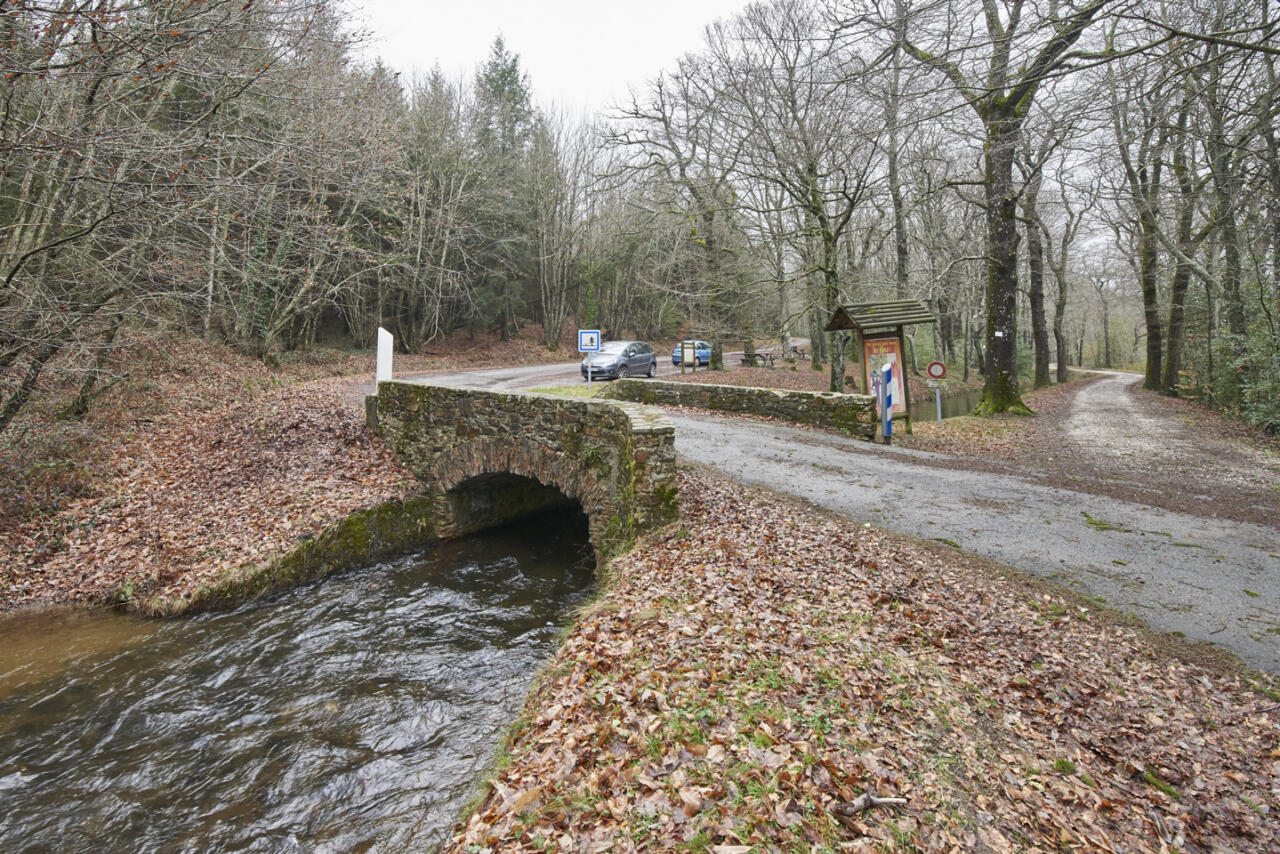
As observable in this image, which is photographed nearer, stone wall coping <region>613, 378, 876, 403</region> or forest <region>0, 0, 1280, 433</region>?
forest <region>0, 0, 1280, 433</region>

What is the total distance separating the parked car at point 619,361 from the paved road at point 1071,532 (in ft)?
33.0

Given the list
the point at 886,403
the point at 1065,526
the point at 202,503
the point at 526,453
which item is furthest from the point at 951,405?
the point at 202,503

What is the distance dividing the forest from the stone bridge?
10.3ft

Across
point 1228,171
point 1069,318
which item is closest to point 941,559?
point 1228,171

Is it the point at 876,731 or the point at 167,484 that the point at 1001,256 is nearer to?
the point at 876,731

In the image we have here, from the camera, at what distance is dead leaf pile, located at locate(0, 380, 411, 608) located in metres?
7.57

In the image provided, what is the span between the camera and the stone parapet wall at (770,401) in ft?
40.5

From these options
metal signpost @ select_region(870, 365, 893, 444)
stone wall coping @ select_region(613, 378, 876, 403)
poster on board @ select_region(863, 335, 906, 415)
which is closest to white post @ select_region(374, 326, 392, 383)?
stone wall coping @ select_region(613, 378, 876, 403)

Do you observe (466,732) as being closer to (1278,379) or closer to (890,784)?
(890,784)

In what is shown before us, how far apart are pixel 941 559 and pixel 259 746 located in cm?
668

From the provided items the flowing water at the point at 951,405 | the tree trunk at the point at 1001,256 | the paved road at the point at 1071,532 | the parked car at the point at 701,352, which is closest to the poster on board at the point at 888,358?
the paved road at the point at 1071,532

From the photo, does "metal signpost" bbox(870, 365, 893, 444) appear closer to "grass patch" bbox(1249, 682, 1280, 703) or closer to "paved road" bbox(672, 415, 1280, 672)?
"paved road" bbox(672, 415, 1280, 672)

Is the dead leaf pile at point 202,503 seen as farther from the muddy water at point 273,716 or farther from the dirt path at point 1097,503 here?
the dirt path at point 1097,503

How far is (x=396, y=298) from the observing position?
87.6 feet
